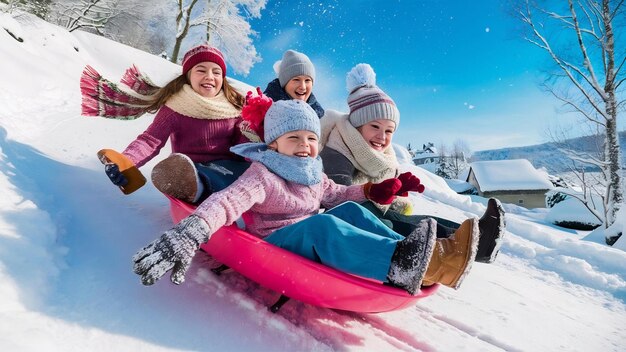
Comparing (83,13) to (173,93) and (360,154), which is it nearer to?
(173,93)

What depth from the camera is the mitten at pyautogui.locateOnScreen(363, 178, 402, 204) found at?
1.79 metres

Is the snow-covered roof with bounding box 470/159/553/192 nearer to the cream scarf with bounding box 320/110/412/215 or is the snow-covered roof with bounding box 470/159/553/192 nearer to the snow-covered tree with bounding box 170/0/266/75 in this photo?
the snow-covered tree with bounding box 170/0/266/75

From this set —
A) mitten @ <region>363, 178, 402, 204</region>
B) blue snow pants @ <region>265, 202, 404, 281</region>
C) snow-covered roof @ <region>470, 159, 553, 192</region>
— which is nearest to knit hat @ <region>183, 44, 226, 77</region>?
mitten @ <region>363, 178, 402, 204</region>

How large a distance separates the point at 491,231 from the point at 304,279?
794mm

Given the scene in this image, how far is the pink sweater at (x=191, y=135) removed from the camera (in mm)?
2398

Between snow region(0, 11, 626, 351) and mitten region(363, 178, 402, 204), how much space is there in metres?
0.55

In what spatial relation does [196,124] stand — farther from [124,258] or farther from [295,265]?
[295,265]

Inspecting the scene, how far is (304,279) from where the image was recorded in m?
1.30

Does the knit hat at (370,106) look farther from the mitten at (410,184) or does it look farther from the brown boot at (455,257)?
the brown boot at (455,257)

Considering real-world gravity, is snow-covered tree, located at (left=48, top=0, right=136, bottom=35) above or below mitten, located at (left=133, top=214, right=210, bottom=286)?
above

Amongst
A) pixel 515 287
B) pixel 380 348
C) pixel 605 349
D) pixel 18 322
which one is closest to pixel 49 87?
pixel 18 322

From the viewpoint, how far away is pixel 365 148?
8.01ft

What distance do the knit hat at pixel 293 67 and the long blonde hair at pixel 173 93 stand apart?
18.7 inches

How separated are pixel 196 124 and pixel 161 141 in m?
0.25
